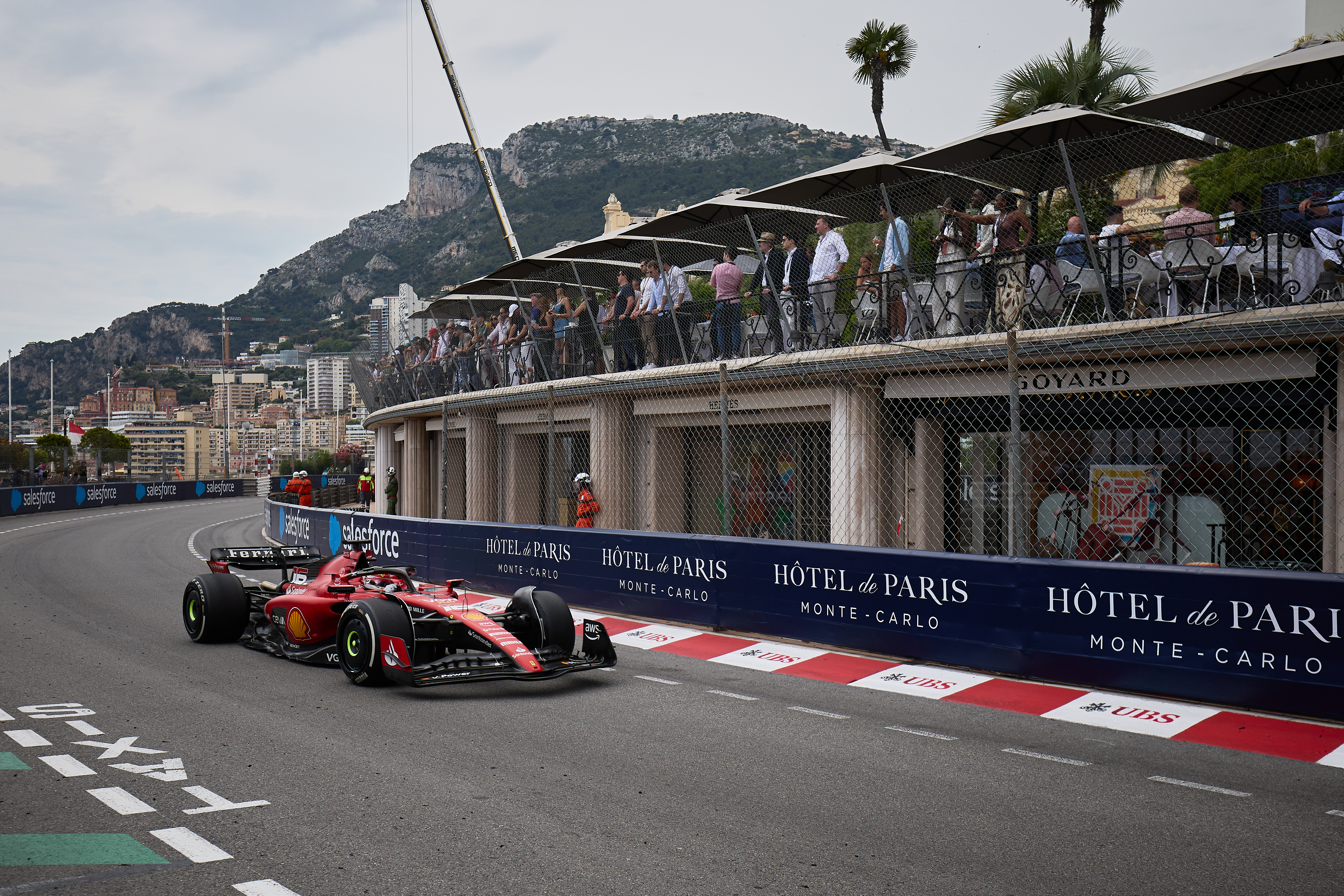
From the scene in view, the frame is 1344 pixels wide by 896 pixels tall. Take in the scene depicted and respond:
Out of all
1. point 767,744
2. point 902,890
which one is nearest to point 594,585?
point 767,744

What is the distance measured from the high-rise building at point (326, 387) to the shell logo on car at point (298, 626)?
102 m

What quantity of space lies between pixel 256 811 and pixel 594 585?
285 inches

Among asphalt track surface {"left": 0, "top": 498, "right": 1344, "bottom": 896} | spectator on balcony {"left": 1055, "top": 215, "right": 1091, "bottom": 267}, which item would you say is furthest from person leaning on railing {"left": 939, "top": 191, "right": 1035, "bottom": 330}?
asphalt track surface {"left": 0, "top": 498, "right": 1344, "bottom": 896}

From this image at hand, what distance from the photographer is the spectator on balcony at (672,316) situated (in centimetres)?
1425

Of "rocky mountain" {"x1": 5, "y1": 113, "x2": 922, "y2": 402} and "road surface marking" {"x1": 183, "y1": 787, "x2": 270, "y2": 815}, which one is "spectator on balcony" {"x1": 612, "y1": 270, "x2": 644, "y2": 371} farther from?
"rocky mountain" {"x1": 5, "y1": 113, "x2": 922, "y2": 402}

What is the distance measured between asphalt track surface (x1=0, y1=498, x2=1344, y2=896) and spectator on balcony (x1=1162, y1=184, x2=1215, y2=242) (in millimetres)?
4935

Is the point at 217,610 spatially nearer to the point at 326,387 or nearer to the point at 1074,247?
the point at 1074,247

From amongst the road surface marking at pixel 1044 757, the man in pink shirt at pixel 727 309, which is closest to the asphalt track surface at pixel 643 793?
the road surface marking at pixel 1044 757

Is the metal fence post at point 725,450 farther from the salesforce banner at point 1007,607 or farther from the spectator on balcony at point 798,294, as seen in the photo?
the spectator on balcony at point 798,294

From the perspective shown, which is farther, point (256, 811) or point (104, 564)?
point (104, 564)

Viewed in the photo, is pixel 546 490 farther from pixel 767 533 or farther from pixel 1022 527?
pixel 1022 527

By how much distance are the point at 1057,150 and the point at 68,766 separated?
398 inches

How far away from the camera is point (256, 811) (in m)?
4.98

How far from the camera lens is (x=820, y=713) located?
7258mm
